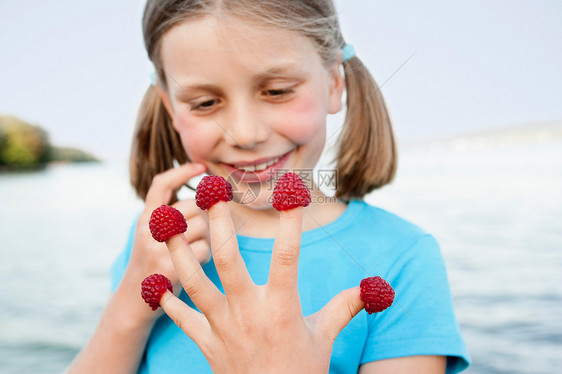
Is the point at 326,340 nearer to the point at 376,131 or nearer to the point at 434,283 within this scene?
the point at 434,283

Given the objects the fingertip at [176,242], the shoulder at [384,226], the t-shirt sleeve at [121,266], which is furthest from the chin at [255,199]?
the fingertip at [176,242]

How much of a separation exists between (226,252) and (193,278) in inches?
2.6

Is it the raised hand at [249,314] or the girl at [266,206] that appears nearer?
the raised hand at [249,314]

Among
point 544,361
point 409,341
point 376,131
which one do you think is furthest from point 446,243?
point 409,341

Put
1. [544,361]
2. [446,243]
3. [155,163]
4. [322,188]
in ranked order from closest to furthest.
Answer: [322,188] → [155,163] → [544,361] → [446,243]

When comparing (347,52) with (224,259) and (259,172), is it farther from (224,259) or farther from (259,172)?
(224,259)

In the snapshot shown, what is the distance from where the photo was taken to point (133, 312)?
1.08m

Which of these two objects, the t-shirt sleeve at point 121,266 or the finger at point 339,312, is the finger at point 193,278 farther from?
the t-shirt sleeve at point 121,266

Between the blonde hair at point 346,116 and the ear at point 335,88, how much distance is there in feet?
0.11

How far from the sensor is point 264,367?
67 centimetres

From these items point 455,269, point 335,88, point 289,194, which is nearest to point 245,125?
point 335,88

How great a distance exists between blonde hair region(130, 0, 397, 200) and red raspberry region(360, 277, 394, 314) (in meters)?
0.62

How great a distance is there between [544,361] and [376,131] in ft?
4.55

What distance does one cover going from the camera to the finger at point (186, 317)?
0.69 metres
